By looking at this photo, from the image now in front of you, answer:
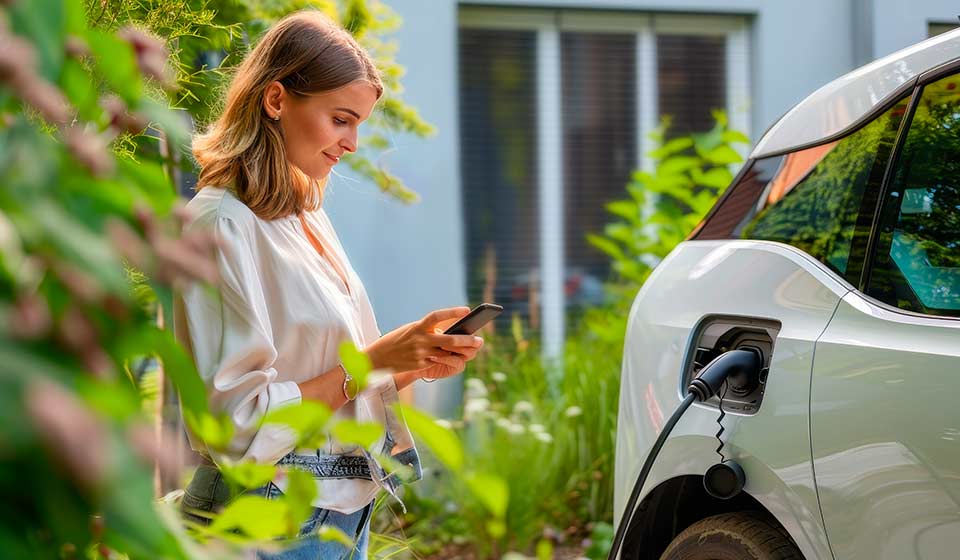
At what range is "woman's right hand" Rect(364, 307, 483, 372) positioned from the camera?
1.92 metres

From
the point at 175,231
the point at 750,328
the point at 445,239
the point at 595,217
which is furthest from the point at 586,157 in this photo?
the point at 175,231

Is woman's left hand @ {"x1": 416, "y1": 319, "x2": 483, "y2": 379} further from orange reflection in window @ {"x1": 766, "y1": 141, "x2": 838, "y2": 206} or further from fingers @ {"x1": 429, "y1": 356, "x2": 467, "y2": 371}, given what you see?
orange reflection in window @ {"x1": 766, "y1": 141, "x2": 838, "y2": 206}

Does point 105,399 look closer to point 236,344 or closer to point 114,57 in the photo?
point 114,57

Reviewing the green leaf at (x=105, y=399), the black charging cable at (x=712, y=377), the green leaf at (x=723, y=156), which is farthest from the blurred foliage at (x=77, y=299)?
the green leaf at (x=723, y=156)

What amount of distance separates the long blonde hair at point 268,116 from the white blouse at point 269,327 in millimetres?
39

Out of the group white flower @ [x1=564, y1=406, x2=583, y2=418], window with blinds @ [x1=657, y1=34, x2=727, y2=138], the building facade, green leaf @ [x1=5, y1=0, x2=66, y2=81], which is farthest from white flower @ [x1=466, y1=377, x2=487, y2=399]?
green leaf @ [x1=5, y1=0, x2=66, y2=81]

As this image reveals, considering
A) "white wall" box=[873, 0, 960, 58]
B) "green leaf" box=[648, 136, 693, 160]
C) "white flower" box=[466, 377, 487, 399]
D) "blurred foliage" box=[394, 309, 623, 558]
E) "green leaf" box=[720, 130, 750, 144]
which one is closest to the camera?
"blurred foliage" box=[394, 309, 623, 558]

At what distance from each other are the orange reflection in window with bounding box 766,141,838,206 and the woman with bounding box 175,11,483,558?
2.38ft

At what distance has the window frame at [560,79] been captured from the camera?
6.77m

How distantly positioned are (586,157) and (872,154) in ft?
16.4

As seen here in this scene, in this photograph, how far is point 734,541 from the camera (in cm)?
208

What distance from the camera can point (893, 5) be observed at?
6664mm

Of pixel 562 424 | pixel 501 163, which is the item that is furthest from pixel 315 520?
pixel 501 163

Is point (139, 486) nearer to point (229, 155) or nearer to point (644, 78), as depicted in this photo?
point (229, 155)
